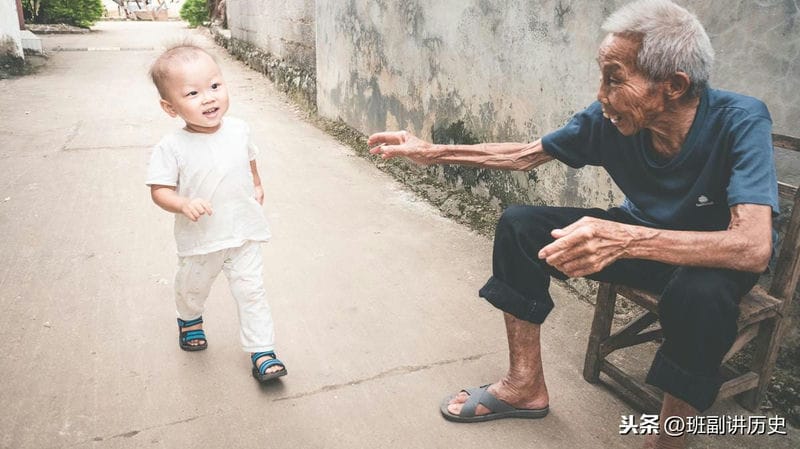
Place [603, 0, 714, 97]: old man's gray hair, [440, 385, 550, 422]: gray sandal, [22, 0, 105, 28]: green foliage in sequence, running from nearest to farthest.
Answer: [603, 0, 714, 97]: old man's gray hair < [440, 385, 550, 422]: gray sandal < [22, 0, 105, 28]: green foliage

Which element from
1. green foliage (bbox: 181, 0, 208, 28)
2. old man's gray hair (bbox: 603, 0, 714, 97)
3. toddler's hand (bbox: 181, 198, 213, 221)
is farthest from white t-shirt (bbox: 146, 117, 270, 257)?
green foliage (bbox: 181, 0, 208, 28)

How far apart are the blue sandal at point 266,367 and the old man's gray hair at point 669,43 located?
1587 mm

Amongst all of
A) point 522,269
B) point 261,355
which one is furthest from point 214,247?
point 522,269

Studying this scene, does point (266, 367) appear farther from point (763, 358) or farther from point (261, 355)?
point (763, 358)

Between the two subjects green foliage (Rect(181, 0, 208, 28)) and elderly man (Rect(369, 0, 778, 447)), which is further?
green foliage (Rect(181, 0, 208, 28))

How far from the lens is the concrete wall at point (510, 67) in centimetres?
214

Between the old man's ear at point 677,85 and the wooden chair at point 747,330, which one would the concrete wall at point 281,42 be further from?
the old man's ear at point 677,85

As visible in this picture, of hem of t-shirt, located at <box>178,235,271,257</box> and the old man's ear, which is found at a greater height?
the old man's ear

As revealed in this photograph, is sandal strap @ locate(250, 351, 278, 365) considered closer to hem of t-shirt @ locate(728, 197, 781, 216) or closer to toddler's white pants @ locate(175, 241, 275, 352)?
toddler's white pants @ locate(175, 241, 275, 352)

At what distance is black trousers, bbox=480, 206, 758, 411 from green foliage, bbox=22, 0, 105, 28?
1614 centimetres

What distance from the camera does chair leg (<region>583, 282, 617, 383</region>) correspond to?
2.24 metres

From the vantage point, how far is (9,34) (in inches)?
347

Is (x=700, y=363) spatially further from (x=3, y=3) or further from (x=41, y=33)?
(x=41, y=33)

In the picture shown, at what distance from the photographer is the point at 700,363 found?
1.70 metres
